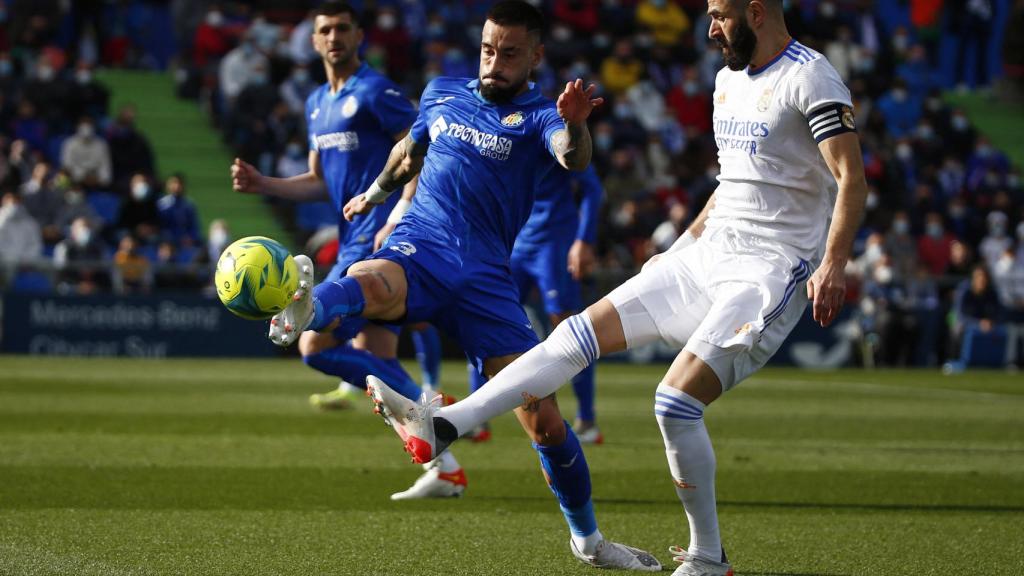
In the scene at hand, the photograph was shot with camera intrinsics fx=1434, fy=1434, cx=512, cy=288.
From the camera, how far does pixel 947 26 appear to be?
113 ft

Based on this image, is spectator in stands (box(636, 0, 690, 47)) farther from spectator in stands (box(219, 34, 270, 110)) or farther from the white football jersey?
the white football jersey

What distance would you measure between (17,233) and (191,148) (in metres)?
6.63

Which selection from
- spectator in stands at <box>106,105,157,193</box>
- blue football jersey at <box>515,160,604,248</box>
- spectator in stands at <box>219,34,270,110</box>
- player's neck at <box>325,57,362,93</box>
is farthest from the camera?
spectator in stands at <box>219,34,270,110</box>

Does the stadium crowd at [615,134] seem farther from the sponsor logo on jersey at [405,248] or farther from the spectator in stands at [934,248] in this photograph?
the sponsor logo on jersey at [405,248]

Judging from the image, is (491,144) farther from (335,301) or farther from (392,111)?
(392,111)

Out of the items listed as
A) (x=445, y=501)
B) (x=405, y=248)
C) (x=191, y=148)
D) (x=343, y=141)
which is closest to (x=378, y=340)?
(x=343, y=141)

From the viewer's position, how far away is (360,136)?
895cm

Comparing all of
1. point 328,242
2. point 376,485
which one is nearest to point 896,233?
point 328,242

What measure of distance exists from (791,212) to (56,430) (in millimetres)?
6854

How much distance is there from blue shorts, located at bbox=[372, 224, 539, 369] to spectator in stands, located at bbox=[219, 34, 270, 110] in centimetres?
1958

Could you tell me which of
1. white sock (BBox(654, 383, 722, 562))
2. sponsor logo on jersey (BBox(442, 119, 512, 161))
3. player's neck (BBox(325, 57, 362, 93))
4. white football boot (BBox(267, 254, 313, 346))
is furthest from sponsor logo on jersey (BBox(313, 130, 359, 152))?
white sock (BBox(654, 383, 722, 562))

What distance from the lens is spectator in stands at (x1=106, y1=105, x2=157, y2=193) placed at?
75.1 feet

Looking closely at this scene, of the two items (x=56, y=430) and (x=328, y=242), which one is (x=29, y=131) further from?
(x=56, y=430)

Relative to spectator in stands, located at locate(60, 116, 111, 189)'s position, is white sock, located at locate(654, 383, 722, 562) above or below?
above
